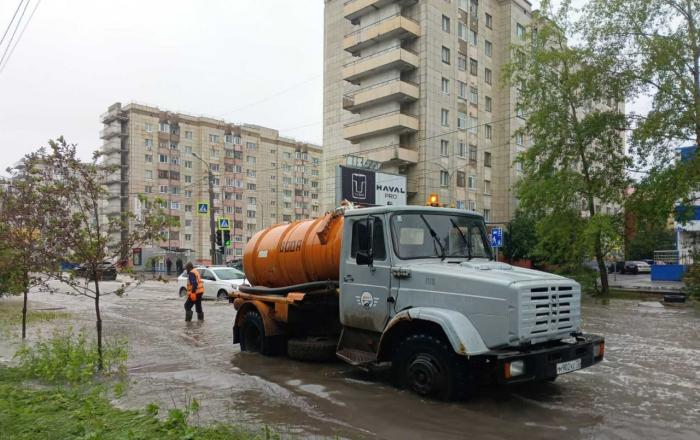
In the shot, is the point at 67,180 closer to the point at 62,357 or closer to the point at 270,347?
the point at 62,357

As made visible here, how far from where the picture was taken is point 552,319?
624 centimetres

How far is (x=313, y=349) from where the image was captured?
8766 millimetres

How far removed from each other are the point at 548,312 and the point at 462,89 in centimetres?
4464

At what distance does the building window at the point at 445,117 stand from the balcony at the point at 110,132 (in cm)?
5213

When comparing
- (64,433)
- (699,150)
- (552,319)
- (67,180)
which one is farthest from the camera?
(699,150)

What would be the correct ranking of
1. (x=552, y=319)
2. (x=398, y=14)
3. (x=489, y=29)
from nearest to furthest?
(x=552, y=319) → (x=398, y=14) → (x=489, y=29)

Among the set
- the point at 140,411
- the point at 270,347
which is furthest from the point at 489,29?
the point at 140,411

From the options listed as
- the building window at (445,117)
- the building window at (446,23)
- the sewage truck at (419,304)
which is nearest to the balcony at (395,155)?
the building window at (445,117)

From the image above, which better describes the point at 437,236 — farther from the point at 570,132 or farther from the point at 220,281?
the point at 570,132

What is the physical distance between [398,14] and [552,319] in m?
42.5

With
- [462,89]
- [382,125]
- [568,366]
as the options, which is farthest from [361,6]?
[568,366]

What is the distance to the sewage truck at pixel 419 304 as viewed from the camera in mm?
5977

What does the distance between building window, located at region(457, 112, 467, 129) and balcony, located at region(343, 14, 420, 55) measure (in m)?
7.80

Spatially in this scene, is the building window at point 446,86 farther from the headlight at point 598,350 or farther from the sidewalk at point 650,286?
the headlight at point 598,350
